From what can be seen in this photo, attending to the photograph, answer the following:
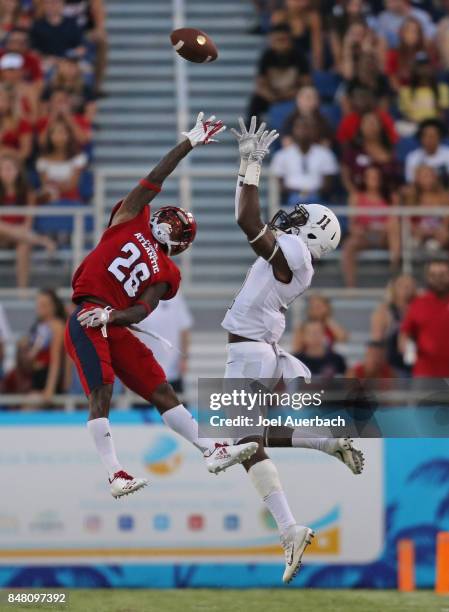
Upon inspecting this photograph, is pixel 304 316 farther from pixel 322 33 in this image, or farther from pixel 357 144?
pixel 322 33

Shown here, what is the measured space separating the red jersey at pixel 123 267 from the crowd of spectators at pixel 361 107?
15.1 ft

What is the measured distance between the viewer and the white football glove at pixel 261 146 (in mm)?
10148

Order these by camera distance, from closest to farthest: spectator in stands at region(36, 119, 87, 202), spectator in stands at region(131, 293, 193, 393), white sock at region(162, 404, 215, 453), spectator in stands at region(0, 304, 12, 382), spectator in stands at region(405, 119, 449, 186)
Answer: white sock at region(162, 404, 215, 453)
spectator in stands at region(131, 293, 193, 393)
spectator in stands at region(0, 304, 12, 382)
spectator in stands at region(36, 119, 87, 202)
spectator in stands at region(405, 119, 449, 186)

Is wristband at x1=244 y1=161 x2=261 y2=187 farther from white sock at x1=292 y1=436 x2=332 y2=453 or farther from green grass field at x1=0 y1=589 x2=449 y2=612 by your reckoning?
green grass field at x1=0 y1=589 x2=449 y2=612

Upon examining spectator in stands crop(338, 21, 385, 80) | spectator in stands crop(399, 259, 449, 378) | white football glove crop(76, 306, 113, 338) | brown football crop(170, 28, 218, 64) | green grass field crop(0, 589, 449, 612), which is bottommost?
green grass field crop(0, 589, 449, 612)

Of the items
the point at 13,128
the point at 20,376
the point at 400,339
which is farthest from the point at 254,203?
the point at 13,128

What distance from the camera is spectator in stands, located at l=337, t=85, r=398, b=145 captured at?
15.6 m

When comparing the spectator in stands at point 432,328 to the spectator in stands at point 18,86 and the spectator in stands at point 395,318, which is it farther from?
the spectator in stands at point 18,86

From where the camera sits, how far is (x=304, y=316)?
14.5 m

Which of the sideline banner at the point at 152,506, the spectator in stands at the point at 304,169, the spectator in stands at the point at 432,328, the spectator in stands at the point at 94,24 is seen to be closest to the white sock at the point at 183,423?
the sideline banner at the point at 152,506

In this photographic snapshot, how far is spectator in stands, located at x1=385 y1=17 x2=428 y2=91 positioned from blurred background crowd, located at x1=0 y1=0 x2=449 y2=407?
1cm

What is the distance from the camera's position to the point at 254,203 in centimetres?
1005

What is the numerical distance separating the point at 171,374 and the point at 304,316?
137 cm

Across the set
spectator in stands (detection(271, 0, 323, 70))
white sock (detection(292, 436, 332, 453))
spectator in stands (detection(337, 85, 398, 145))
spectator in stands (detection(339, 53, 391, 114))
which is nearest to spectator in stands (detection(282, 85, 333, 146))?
spectator in stands (detection(337, 85, 398, 145))
